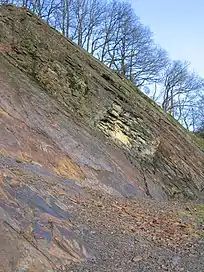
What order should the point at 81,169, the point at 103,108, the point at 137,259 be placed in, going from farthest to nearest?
the point at 103,108, the point at 81,169, the point at 137,259

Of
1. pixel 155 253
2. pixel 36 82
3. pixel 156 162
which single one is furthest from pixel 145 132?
pixel 155 253

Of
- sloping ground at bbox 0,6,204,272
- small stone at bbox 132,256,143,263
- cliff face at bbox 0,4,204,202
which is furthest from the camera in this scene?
cliff face at bbox 0,4,204,202

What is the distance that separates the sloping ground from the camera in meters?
5.18

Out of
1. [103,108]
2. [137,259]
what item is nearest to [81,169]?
[137,259]

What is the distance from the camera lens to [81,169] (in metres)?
8.88

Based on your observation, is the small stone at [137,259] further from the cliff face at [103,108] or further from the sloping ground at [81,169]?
the cliff face at [103,108]

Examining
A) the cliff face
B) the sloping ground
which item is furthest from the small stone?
the cliff face

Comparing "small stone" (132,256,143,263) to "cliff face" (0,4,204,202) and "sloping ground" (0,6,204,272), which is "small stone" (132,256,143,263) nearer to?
"sloping ground" (0,6,204,272)

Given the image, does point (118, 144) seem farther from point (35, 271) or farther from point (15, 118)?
point (35, 271)

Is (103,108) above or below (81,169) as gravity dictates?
above

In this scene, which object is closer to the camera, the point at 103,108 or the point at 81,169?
the point at 81,169

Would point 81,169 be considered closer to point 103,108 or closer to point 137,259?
point 137,259

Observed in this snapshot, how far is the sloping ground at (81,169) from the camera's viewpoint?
518 cm

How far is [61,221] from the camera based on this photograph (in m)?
5.71
